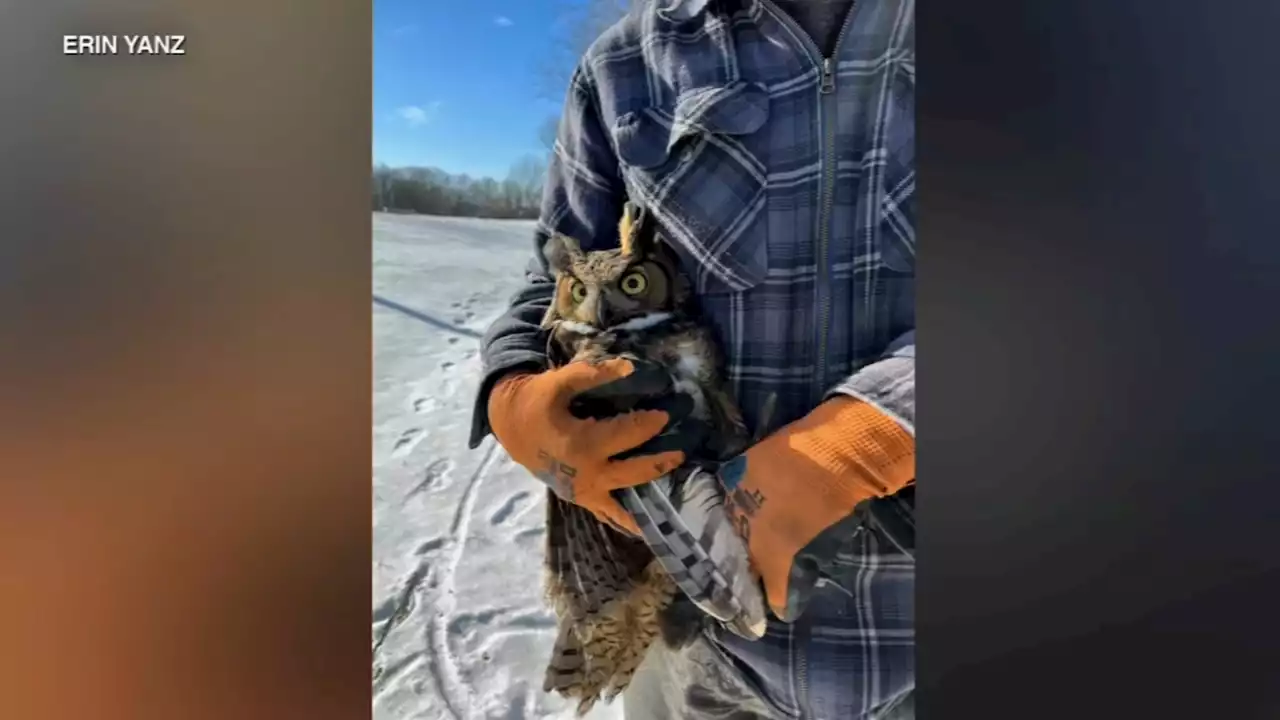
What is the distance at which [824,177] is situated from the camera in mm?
988

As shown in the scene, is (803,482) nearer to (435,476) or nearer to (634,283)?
(634,283)

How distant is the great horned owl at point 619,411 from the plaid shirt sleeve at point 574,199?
15 mm

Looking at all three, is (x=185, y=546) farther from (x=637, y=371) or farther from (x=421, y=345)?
(x=637, y=371)

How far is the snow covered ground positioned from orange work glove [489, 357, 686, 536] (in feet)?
0.18

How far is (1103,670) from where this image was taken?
3.56 feet

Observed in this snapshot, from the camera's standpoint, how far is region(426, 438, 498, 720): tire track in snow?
1039 mm

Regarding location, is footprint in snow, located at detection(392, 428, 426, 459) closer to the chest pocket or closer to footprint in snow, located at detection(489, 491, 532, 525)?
footprint in snow, located at detection(489, 491, 532, 525)

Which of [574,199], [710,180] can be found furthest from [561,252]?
[710,180]

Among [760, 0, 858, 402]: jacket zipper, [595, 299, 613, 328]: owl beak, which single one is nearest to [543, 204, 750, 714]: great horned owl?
[595, 299, 613, 328]: owl beak

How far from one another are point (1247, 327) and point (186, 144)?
1246 mm

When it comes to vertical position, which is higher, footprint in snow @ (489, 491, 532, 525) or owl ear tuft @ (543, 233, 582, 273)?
owl ear tuft @ (543, 233, 582, 273)

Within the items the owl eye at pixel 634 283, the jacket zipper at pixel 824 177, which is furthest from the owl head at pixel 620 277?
the jacket zipper at pixel 824 177

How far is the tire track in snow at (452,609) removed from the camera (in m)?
1.04

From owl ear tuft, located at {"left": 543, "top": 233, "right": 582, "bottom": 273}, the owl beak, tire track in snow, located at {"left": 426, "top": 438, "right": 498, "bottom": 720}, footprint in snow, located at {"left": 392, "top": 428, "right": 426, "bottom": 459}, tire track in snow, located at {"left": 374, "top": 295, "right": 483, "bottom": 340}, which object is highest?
owl ear tuft, located at {"left": 543, "top": 233, "right": 582, "bottom": 273}
